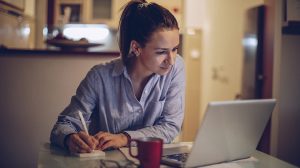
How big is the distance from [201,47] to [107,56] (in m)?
2.47

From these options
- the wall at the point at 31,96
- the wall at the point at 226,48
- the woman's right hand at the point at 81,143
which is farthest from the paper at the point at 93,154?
the wall at the point at 226,48

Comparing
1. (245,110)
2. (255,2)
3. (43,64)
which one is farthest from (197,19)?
(245,110)

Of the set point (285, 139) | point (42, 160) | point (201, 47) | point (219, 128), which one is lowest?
point (285, 139)

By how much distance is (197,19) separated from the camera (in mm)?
4773

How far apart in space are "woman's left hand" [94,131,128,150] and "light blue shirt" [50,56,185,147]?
153 millimetres

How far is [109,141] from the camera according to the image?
1146mm

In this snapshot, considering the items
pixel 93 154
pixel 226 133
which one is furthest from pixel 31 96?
pixel 226 133

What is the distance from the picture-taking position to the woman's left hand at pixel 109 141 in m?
1.14

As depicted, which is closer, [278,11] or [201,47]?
[278,11]

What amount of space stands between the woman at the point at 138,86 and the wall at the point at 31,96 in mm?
1011

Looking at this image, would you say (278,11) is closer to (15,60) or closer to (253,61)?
(253,61)

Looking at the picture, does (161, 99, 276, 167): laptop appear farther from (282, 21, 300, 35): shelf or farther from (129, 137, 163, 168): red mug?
(282, 21, 300, 35): shelf

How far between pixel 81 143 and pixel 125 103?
33 cm

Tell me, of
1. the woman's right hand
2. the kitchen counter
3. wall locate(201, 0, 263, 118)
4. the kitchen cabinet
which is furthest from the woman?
the kitchen cabinet
